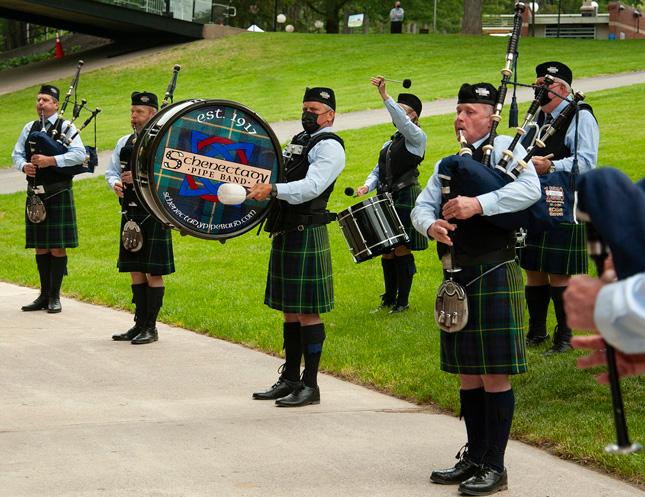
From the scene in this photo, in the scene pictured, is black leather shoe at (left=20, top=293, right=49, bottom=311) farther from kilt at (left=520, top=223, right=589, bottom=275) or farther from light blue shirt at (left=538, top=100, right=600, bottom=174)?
light blue shirt at (left=538, top=100, right=600, bottom=174)

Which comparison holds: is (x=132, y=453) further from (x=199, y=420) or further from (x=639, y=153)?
(x=639, y=153)

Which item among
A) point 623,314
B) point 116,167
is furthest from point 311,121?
point 623,314

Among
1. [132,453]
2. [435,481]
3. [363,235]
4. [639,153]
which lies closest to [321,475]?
[435,481]

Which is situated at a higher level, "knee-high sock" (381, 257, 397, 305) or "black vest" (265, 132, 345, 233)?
"black vest" (265, 132, 345, 233)

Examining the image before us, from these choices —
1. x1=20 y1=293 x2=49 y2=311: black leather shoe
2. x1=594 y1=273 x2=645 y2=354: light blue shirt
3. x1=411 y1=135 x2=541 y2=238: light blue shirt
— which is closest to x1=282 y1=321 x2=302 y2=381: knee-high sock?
x1=411 y1=135 x2=541 y2=238: light blue shirt

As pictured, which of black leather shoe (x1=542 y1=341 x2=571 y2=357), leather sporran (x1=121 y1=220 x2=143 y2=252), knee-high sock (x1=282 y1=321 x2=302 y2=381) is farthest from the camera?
leather sporran (x1=121 y1=220 x2=143 y2=252)

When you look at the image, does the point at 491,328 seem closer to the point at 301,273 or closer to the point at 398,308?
the point at 301,273

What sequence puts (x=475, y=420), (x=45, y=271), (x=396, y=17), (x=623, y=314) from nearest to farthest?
(x=623, y=314) < (x=475, y=420) < (x=45, y=271) < (x=396, y=17)

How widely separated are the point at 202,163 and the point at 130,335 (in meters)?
2.40

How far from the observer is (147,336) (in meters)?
6.38

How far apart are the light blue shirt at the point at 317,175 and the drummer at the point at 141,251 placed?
197cm

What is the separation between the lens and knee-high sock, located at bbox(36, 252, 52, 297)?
7.58 m

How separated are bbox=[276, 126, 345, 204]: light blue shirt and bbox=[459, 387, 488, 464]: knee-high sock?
1.49 m

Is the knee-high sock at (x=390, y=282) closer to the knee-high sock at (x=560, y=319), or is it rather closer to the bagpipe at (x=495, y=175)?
the knee-high sock at (x=560, y=319)
